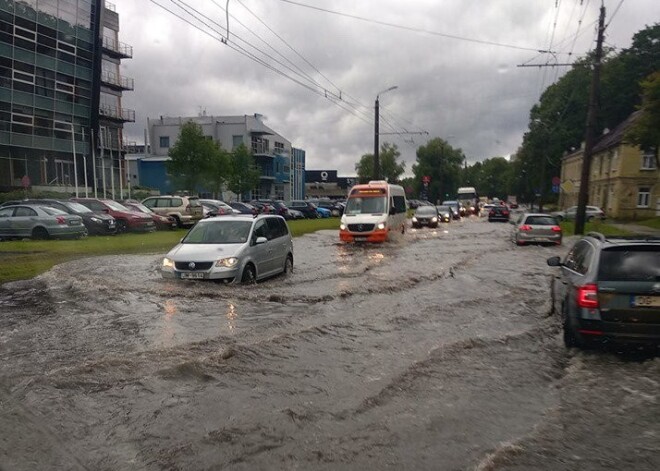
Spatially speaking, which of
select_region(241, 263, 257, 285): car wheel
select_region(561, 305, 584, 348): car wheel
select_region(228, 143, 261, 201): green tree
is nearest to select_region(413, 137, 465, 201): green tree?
select_region(228, 143, 261, 201): green tree

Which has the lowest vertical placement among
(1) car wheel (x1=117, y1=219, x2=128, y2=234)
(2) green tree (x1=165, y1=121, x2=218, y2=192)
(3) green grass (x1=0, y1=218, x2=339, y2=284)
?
(3) green grass (x1=0, y1=218, x2=339, y2=284)

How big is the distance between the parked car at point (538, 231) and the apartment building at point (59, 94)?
30.9m

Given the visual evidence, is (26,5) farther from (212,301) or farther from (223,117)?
(212,301)

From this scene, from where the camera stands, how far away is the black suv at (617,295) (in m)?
6.42

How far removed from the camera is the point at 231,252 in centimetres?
1121

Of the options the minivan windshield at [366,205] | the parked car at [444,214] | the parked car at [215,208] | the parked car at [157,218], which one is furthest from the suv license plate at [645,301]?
the parked car at [444,214]

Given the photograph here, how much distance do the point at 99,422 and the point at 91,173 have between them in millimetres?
45377

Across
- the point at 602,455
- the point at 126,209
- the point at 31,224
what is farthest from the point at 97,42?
the point at 602,455

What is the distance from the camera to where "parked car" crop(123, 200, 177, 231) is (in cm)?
2516

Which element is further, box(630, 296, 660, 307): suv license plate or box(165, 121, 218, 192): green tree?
box(165, 121, 218, 192): green tree

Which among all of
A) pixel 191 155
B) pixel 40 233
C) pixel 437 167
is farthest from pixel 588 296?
pixel 437 167

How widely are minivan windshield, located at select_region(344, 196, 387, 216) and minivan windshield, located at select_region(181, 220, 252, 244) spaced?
37.9ft

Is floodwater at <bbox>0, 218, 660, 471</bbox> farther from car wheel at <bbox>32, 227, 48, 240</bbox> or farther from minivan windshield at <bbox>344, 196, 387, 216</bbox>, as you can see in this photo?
minivan windshield at <bbox>344, 196, 387, 216</bbox>

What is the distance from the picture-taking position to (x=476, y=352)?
7309mm
